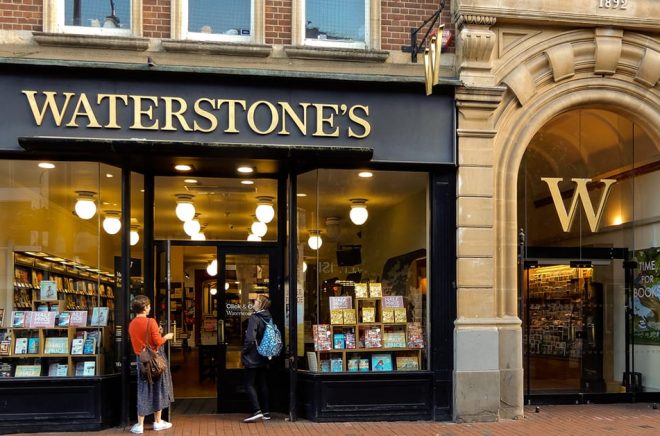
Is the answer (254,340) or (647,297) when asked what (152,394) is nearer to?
(254,340)

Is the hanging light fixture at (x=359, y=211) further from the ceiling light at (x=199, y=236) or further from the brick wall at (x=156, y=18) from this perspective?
the brick wall at (x=156, y=18)

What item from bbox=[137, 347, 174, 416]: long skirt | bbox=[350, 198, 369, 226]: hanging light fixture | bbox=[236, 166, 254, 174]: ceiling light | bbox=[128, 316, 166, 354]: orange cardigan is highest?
bbox=[236, 166, 254, 174]: ceiling light

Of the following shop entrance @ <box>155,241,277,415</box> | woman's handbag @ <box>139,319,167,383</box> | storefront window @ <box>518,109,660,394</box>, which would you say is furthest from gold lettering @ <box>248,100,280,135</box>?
storefront window @ <box>518,109,660,394</box>

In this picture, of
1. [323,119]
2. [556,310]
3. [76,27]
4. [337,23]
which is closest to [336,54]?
[337,23]

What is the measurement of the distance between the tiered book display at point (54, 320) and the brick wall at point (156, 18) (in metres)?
3.26

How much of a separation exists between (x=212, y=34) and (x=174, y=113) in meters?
1.36

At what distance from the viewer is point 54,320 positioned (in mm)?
9258

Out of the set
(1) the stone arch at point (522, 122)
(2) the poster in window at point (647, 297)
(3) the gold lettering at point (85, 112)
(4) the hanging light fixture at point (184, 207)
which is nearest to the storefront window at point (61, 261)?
(3) the gold lettering at point (85, 112)

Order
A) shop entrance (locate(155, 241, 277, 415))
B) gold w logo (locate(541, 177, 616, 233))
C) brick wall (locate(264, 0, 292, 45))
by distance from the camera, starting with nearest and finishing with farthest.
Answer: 1. brick wall (locate(264, 0, 292, 45))
2. shop entrance (locate(155, 241, 277, 415))
3. gold w logo (locate(541, 177, 616, 233))

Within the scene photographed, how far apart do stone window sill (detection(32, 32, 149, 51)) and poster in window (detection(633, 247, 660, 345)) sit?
8444 mm

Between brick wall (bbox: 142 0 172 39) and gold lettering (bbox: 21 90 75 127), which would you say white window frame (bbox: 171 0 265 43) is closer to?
brick wall (bbox: 142 0 172 39)

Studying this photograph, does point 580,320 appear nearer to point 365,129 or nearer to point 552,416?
point 552,416

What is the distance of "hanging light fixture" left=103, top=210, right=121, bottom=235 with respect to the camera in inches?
370

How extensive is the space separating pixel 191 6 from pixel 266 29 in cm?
108
